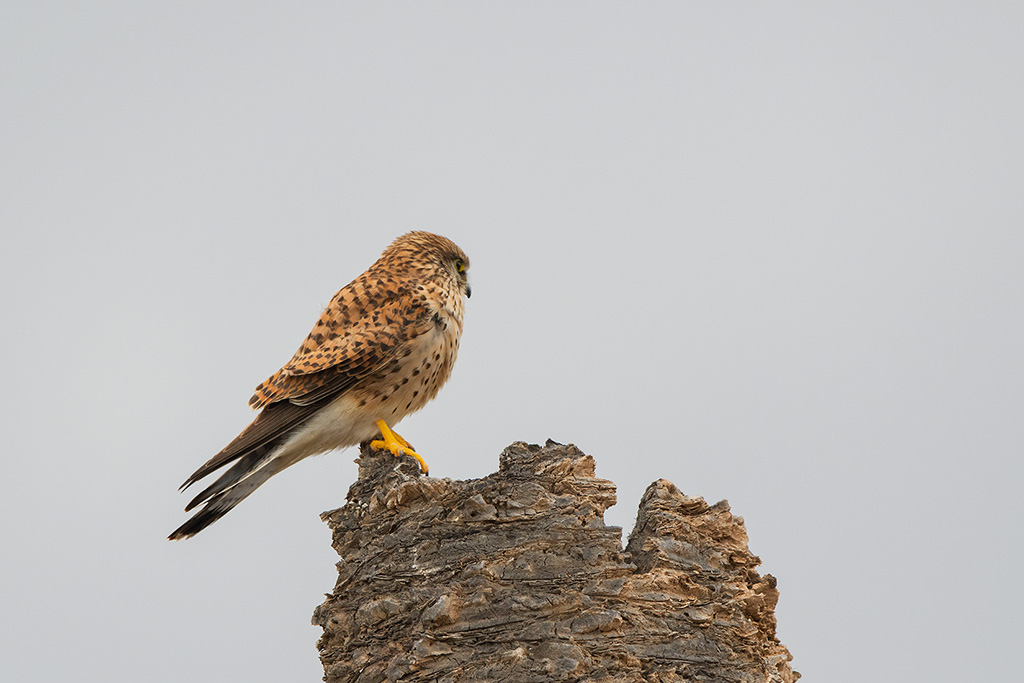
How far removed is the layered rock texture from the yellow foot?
0.84 meters

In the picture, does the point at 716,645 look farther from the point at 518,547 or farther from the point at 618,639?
the point at 518,547

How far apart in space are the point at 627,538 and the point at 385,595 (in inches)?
43.9

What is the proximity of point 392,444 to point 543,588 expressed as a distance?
179 cm

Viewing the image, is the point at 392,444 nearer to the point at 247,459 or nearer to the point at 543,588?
the point at 247,459

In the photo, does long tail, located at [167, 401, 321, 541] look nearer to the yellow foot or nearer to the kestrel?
the kestrel

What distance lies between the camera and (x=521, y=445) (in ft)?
16.1

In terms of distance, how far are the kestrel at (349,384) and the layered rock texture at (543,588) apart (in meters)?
0.99

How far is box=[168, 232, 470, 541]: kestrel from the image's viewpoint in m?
6.10

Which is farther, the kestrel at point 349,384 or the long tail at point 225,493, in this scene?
the kestrel at point 349,384

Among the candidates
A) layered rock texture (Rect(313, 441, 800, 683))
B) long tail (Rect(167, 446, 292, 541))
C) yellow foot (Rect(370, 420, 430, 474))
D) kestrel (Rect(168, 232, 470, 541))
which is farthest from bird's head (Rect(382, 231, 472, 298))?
layered rock texture (Rect(313, 441, 800, 683))

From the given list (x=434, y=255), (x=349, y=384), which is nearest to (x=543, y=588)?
(x=349, y=384)

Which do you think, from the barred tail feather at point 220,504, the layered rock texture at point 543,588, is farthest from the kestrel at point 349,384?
the layered rock texture at point 543,588

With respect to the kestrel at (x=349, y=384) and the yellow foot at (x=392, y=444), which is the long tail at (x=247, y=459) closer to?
the kestrel at (x=349, y=384)

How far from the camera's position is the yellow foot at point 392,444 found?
5.94 m
